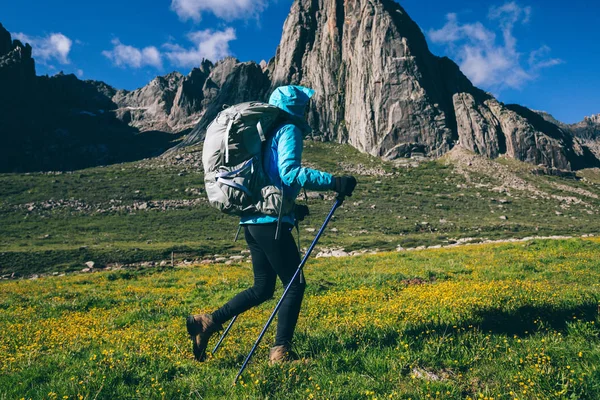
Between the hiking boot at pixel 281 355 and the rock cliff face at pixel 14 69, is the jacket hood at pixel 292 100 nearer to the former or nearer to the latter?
the hiking boot at pixel 281 355

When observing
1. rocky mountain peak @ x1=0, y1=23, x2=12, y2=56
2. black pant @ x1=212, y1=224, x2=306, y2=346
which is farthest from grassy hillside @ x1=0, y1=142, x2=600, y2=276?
rocky mountain peak @ x1=0, y1=23, x2=12, y2=56

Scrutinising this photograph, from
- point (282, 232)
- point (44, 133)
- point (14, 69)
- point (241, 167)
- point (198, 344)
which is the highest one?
point (14, 69)

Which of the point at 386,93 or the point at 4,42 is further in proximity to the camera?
the point at 4,42

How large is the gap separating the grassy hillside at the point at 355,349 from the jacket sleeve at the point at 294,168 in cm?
209

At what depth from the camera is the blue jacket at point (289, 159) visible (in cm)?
469

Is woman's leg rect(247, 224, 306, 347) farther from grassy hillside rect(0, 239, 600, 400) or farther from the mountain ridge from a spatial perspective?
the mountain ridge

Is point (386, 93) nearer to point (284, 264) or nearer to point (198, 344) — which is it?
point (284, 264)

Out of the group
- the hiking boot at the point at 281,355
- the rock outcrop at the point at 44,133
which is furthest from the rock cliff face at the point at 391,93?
the hiking boot at the point at 281,355

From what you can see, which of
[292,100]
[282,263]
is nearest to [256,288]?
[282,263]

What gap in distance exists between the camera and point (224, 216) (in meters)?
59.6

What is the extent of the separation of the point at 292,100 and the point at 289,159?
0.93 meters

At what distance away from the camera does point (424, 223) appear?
51.3 metres

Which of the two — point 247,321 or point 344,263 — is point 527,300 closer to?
point 247,321

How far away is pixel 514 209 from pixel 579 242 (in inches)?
2151
